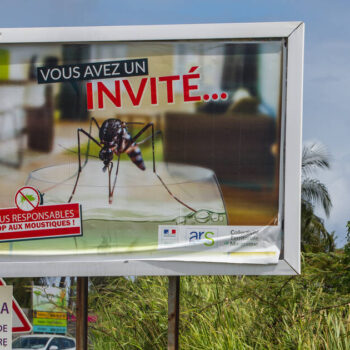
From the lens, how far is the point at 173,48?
6.20 meters

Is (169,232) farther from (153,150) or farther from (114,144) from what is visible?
(114,144)

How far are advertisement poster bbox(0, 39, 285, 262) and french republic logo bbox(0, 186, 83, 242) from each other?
0.04 feet

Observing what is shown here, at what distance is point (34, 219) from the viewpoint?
6.31 meters

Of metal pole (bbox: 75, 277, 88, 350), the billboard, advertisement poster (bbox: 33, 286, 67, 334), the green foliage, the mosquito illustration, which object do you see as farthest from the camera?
advertisement poster (bbox: 33, 286, 67, 334)

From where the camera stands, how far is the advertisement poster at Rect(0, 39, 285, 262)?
6.11 metres

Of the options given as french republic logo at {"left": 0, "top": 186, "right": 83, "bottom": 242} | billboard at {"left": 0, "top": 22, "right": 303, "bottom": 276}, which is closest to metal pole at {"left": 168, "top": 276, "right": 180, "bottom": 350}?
billboard at {"left": 0, "top": 22, "right": 303, "bottom": 276}

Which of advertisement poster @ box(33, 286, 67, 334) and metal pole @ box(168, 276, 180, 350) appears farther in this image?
advertisement poster @ box(33, 286, 67, 334)

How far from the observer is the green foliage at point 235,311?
7.20 metres

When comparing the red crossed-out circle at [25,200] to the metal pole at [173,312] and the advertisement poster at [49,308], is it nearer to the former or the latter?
the metal pole at [173,312]

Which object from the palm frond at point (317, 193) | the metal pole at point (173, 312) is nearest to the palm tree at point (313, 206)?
the palm frond at point (317, 193)

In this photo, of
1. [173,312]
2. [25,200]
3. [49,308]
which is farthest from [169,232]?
[49,308]

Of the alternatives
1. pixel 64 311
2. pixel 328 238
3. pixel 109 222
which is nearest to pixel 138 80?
pixel 109 222

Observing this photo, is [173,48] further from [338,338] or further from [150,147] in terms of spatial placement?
[338,338]

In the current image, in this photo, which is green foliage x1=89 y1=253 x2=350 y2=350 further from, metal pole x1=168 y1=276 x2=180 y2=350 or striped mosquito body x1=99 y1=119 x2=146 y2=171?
striped mosquito body x1=99 y1=119 x2=146 y2=171
